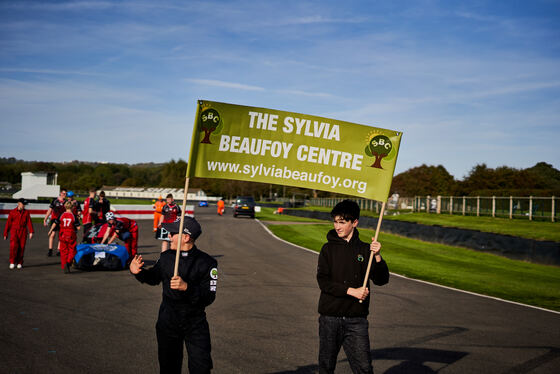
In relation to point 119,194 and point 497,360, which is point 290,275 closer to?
point 497,360

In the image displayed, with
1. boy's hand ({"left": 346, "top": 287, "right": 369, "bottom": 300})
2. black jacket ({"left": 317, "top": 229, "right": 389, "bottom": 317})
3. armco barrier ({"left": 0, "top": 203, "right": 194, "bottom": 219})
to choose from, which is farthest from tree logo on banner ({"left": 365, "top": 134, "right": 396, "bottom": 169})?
armco barrier ({"left": 0, "top": 203, "right": 194, "bottom": 219})

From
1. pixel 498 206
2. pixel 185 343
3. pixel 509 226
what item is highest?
pixel 498 206

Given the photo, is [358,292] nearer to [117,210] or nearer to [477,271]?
[477,271]

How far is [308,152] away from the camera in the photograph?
5258mm

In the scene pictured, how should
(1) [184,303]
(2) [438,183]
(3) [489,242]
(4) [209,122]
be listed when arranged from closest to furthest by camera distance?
(1) [184,303] → (4) [209,122] → (3) [489,242] → (2) [438,183]

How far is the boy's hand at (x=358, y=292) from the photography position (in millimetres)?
4207

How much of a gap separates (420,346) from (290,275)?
665 centimetres

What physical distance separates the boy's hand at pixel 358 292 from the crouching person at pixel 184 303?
1.15m

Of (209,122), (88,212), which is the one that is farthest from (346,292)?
(88,212)

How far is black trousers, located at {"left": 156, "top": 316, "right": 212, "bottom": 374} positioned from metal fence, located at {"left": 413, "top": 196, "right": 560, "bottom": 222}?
31.1 metres

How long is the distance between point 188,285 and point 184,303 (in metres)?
0.15

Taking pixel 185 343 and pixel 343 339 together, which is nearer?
pixel 185 343

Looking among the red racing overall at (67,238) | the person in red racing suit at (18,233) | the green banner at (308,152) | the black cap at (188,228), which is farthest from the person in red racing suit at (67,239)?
the black cap at (188,228)

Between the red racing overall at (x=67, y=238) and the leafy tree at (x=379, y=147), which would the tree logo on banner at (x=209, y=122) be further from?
the red racing overall at (x=67, y=238)
